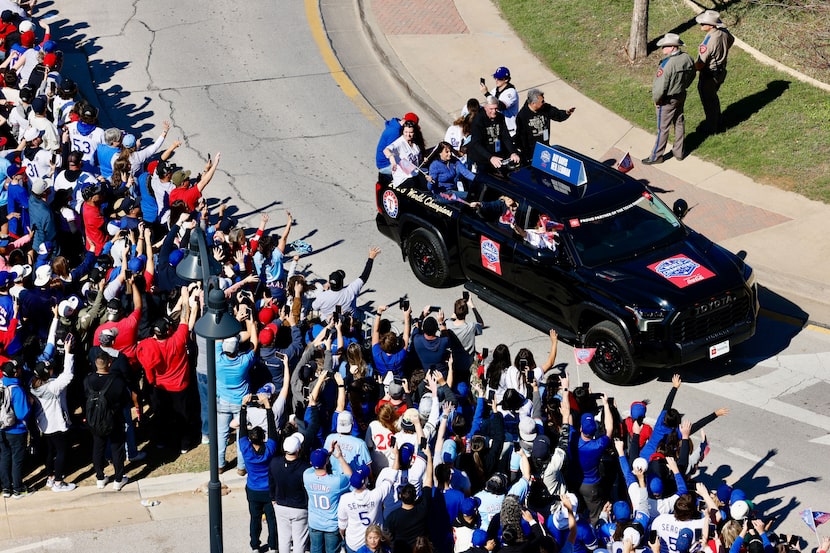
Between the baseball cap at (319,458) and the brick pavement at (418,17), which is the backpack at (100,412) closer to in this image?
the baseball cap at (319,458)

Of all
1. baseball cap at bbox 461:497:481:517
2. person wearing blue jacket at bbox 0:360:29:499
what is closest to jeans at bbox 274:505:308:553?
baseball cap at bbox 461:497:481:517

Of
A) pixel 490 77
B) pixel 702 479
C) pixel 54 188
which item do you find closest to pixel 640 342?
pixel 702 479

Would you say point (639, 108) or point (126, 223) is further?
point (639, 108)

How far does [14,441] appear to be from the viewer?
12367mm

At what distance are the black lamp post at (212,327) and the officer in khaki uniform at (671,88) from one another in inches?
373

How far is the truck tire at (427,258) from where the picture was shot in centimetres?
1606

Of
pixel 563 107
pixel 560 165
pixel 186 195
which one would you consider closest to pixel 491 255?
pixel 560 165

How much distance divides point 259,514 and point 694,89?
40.5 feet

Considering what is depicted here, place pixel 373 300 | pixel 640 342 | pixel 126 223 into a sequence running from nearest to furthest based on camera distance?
1. pixel 640 342
2. pixel 126 223
3. pixel 373 300

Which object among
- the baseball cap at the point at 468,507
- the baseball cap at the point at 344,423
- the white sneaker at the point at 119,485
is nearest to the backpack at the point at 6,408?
the white sneaker at the point at 119,485

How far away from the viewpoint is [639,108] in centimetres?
2073

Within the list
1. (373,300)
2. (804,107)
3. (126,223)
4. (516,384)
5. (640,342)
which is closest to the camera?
(516,384)

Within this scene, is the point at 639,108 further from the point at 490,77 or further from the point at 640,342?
the point at 640,342

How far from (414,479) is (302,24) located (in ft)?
49.9
